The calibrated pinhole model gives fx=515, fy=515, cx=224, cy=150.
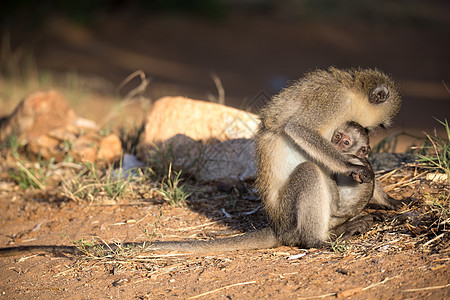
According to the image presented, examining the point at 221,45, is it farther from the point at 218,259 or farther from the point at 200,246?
the point at 218,259

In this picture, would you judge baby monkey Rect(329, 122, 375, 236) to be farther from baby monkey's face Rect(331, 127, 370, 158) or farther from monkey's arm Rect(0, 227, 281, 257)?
monkey's arm Rect(0, 227, 281, 257)

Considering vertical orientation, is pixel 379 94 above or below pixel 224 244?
above

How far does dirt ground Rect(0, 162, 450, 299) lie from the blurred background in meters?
4.91

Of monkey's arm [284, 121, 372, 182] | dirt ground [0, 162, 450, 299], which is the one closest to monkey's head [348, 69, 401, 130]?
monkey's arm [284, 121, 372, 182]

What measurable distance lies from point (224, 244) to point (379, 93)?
156 centimetres

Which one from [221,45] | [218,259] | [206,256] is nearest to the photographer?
[218,259]

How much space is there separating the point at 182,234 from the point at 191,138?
1.54 meters

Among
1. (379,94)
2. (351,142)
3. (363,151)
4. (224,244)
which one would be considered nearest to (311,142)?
(351,142)

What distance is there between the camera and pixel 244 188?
5.02m

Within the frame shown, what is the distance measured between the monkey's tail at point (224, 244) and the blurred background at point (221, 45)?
5884mm

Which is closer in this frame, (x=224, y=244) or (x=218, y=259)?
(x=218, y=259)

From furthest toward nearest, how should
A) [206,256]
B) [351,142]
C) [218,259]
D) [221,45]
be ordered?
[221,45] → [351,142] → [206,256] → [218,259]

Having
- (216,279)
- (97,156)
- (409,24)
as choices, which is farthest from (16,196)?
(409,24)

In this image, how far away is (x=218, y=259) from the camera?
11.6ft
